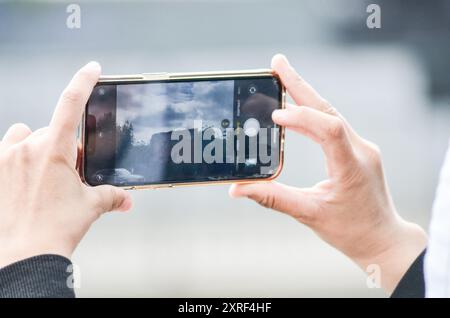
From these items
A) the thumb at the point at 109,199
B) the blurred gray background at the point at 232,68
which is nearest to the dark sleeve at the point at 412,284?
the thumb at the point at 109,199

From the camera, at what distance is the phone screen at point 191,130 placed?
99 cm

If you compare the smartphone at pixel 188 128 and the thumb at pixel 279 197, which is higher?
the smartphone at pixel 188 128

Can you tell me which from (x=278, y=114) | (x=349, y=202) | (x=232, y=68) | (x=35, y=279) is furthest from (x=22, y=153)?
(x=232, y=68)

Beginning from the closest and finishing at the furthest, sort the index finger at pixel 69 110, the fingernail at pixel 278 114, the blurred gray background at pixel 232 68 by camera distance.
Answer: the index finger at pixel 69 110, the fingernail at pixel 278 114, the blurred gray background at pixel 232 68

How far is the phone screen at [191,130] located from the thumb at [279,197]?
0.10 feet

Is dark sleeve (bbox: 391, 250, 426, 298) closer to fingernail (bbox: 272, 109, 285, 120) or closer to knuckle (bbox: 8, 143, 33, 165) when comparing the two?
fingernail (bbox: 272, 109, 285, 120)

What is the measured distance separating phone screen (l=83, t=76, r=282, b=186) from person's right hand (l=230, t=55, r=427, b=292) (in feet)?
0.12

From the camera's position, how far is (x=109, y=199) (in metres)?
A: 0.90

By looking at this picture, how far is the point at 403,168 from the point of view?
10.6 feet

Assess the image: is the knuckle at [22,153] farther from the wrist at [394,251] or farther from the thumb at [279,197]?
the wrist at [394,251]

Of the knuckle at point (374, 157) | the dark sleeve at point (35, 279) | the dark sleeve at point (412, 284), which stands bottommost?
the dark sleeve at point (412, 284)

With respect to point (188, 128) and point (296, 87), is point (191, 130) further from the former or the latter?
point (296, 87)

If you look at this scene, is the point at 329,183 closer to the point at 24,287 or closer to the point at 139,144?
the point at 139,144

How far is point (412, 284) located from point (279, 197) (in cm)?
22
